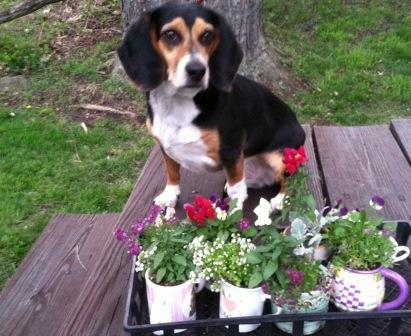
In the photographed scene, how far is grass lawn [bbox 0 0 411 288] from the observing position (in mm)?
3662

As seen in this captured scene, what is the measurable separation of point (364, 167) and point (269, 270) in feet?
4.07

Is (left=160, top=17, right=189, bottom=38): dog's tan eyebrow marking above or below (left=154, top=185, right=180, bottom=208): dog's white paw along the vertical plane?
above

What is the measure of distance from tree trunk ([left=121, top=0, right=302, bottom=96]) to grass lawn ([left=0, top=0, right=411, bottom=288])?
6.6 inches

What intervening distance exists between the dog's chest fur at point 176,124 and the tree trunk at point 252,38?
214 centimetres

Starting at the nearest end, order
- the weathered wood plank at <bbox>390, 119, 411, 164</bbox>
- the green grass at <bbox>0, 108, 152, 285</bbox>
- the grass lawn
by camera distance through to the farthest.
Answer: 1. the weathered wood plank at <bbox>390, 119, 411, 164</bbox>
2. the green grass at <bbox>0, 108, 152, 285</bbox>
3. the grass lawn

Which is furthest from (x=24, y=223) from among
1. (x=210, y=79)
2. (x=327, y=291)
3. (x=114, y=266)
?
(x=327, y=291)

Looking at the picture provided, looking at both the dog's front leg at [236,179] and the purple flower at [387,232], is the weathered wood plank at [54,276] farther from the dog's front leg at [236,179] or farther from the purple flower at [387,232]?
the purple flower at [387,232]

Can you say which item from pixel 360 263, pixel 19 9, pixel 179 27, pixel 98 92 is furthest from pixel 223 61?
pixel 19 9

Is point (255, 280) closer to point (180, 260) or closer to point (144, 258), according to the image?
point (180, 260)

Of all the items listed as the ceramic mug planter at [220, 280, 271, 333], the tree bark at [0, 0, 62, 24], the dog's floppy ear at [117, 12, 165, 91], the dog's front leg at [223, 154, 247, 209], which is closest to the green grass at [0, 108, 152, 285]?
the tree bark at [0, 0, 62, 24]

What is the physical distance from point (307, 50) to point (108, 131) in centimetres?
209

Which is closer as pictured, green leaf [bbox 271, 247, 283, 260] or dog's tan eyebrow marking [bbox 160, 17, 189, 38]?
green leaf [bbox 271, 247, 283, 260]

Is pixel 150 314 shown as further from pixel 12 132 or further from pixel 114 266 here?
pixel 12 132

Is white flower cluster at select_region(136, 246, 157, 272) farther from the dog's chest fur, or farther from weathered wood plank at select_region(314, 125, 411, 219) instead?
weathered wood plank at select_region(314, 125, 411, 219)
